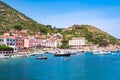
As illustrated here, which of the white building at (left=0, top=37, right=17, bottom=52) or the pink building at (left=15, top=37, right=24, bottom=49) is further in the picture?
the pink building at (left=15, top=37, right=24, bottom=49)

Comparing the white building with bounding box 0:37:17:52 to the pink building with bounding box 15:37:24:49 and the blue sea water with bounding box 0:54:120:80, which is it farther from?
the blue sea water with bounding box 0:54:120:80

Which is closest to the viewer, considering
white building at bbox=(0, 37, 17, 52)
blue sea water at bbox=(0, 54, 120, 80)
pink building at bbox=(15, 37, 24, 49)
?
blue sea water at bbox=(0, 54, 120, 80)

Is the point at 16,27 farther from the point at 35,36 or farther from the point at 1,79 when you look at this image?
the point at 1,79

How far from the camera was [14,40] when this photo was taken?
138750mm

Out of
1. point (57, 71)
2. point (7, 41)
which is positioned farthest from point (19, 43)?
point (57, 71)

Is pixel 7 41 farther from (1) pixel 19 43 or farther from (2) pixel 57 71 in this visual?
(2) pixel 57 71

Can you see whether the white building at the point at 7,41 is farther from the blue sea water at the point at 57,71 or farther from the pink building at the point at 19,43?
the blue sea water at the point at 57,71

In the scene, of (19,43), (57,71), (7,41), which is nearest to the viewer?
(57,71)

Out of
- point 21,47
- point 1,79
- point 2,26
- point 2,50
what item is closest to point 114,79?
point 1,79

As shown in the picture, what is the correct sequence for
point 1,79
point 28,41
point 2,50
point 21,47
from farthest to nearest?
point 28,41
point 21,47
point 2,50
point 1,79

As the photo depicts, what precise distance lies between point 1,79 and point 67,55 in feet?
267

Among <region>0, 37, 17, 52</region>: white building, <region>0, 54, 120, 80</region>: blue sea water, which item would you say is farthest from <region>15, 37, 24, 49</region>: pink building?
A: <region>0, 54, 120, 80</region>: blue sea water

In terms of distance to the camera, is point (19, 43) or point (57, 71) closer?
point (57, 71)

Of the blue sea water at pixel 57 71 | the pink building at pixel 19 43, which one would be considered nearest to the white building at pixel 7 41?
the pink building at pixel 19 43
